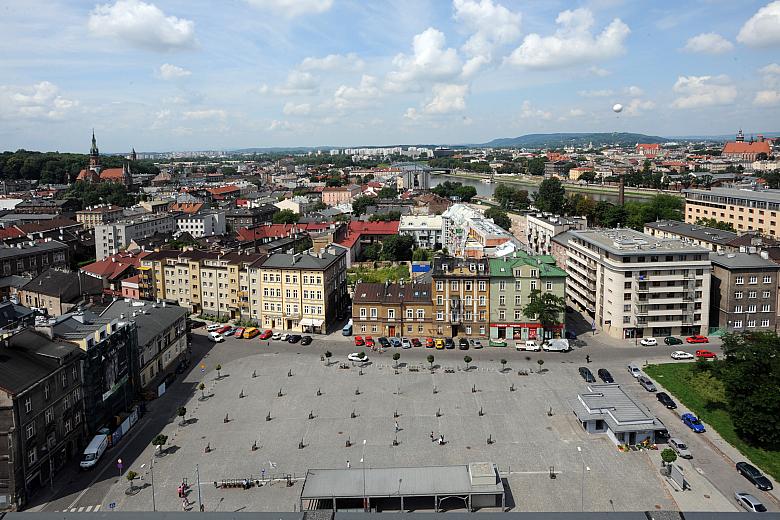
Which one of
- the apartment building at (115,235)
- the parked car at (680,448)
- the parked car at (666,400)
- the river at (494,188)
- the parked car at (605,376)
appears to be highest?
the river at (494,188)

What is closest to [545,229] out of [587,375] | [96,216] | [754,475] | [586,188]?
[587,375]

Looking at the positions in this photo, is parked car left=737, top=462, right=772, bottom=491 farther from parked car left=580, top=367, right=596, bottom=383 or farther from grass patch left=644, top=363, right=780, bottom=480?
parked car left=580, top=367, right=596, bottom=383

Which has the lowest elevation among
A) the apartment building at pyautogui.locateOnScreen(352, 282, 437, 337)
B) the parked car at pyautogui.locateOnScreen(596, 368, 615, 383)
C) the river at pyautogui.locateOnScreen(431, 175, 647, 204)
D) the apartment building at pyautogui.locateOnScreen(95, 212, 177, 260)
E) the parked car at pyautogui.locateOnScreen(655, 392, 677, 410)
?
the parked car at pyautogui.locateOnScreen(655, 392, 677, 410)

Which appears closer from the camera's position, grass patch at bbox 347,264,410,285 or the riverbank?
grass patch at bbox 347,264,410,285

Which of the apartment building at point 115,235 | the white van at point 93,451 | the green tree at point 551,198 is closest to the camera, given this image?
the white van at point 93,451

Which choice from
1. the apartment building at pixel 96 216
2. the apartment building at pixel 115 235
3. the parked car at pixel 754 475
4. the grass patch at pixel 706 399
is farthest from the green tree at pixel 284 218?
the parked car at pixel 754 475

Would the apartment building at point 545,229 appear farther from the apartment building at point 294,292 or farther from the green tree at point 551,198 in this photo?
the green tree at point 551,198

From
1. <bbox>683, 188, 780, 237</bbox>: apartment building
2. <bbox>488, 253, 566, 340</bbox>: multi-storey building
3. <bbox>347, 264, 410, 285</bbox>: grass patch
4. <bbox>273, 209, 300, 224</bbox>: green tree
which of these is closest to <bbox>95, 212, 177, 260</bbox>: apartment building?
<bbox>273, 209, 300, 224</bbox>: green tree

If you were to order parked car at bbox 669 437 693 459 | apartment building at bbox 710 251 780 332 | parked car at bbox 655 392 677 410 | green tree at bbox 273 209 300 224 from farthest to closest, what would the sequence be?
→ green tree at bbox 273 209 300 224, apartment building at bbox 710 251 780 332, parked car at bbox 655 392 677 410, parked car at bbox 669 437 693 459
